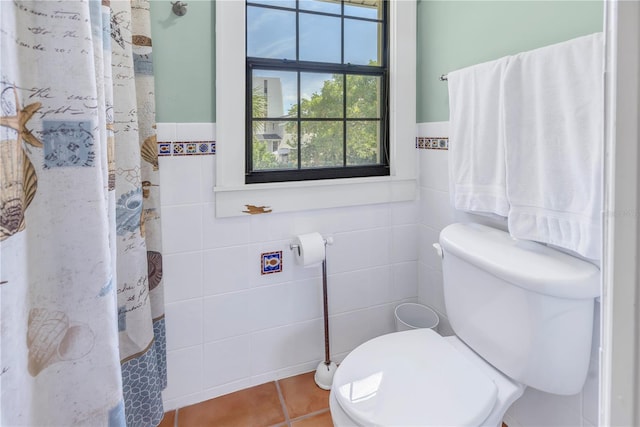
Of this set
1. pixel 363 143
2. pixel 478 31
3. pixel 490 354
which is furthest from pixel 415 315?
pixel 478 31

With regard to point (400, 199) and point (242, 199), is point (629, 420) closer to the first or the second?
point (242, 199)

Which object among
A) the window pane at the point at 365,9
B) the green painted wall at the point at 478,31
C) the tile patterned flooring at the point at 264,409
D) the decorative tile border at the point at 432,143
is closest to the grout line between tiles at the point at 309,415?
the tile patterned flooring at the point at 264,409

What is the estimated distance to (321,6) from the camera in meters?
1.64

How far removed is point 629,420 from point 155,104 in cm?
148

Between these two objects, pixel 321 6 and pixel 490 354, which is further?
pixel 321 6

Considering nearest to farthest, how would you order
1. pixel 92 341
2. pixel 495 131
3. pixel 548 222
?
pixel 92 341 → pixel 548 222 → pixel 495 131

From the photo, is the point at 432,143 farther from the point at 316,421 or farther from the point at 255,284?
the point at 316,421

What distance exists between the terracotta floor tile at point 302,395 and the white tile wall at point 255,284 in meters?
0.05

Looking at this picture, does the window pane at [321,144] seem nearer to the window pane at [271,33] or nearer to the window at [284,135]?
the window at [284,135]

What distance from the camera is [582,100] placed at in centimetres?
98

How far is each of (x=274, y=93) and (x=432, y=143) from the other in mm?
752

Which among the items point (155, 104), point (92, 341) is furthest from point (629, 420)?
point (155, 104)

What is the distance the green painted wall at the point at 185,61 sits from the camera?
1.35m

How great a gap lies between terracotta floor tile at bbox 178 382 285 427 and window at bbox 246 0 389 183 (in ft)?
3.07
